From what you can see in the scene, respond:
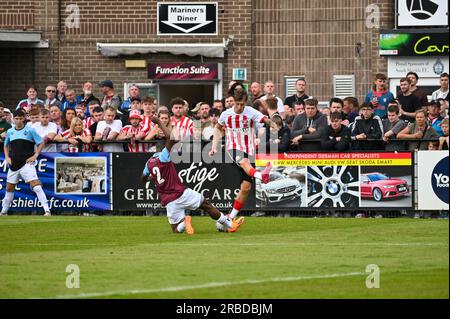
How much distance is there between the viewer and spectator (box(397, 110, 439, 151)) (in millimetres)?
21391

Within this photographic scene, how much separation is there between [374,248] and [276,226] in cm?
444

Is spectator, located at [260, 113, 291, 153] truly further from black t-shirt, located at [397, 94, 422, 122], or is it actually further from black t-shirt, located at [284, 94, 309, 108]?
black t-shirt, located at [397, 94, 422, 122]

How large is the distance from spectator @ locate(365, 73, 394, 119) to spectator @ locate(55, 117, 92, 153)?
226 inches

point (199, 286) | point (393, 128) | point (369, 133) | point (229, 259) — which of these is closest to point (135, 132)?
point (369, 133)

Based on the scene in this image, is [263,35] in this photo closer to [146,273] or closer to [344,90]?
[344,90]

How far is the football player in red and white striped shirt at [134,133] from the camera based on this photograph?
23016 mm

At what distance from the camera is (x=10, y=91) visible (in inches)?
1195

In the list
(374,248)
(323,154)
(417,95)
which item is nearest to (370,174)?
(323,154)

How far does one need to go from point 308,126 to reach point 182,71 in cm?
803

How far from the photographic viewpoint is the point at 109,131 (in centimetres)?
2320

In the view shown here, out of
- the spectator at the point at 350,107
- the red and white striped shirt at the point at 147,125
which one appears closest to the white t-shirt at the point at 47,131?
the red and white striped shirt at the point at 147,125

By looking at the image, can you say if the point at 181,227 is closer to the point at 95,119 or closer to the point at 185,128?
the point at 185,128

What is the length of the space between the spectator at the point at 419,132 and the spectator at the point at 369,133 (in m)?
0.42

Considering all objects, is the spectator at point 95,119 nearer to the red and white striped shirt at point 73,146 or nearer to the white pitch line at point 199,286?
A: the red and white striped shirt at point 73,146
